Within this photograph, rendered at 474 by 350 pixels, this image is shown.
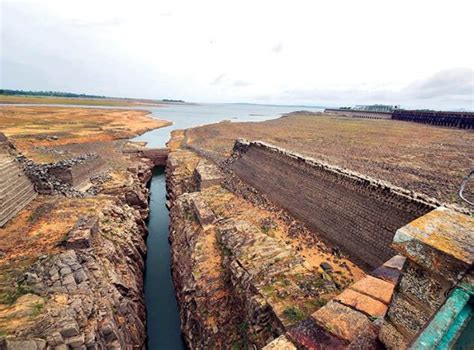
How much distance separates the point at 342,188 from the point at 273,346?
9.96 meters

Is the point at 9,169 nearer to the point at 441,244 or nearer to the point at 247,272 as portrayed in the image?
the point at 247,272

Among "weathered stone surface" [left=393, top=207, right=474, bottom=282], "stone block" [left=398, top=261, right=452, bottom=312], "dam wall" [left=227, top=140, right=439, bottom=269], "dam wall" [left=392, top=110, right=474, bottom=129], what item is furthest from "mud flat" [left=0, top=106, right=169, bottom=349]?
"dam wall" [left=392, top=110, right=474, bottom=129]

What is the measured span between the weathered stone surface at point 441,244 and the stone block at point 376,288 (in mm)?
3218

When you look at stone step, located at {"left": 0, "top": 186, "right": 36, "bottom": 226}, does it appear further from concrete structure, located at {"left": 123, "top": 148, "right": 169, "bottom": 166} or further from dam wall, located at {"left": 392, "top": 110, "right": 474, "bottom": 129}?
dam wall, located at {"left": 392, "top": 110, "right": 474, "bottom": 129}

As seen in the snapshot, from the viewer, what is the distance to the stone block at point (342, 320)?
514 centimetres

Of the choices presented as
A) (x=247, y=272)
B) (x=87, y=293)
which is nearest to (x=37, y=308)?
(x=87, y=293)

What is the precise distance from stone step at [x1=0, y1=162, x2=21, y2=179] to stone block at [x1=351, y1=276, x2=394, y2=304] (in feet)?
58.4

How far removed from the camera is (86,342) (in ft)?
25.1

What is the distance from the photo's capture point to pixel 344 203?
13508 millimetres

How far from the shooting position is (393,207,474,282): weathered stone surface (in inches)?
106

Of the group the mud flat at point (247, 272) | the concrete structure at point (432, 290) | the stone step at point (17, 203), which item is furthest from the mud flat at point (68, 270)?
the concrete structure at point (432, 290)

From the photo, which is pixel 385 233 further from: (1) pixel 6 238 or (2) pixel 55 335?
(1) pixel 6 238

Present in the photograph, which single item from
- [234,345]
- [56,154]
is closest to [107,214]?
[234,345]

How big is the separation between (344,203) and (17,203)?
17454mm
